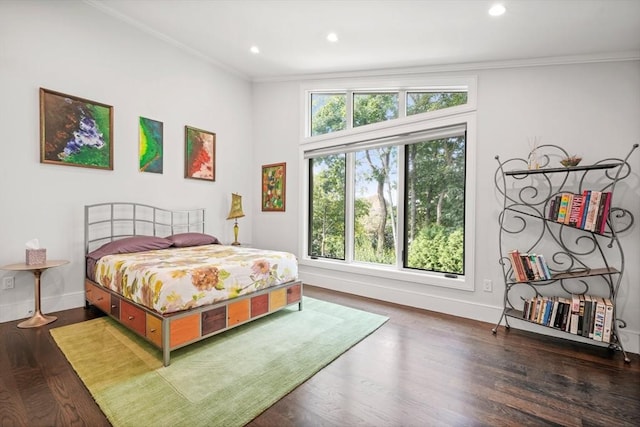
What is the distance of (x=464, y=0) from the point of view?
2.36 metres

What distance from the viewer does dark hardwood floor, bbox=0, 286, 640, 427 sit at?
1626 mm

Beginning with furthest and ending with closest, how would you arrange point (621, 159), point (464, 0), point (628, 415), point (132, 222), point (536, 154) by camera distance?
point (132, 222)
point (536, 154)
point (621, 159)
point (464, 0)
point (628, 415)

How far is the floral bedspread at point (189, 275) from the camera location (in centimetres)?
215

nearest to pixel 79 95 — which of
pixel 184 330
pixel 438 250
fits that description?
pixel 184 330

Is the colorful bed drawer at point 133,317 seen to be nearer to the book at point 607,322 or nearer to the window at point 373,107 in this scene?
the window at point 373,107

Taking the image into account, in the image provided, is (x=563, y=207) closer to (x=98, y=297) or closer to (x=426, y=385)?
(x=426, y=385)

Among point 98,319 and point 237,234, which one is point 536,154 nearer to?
point 237,234

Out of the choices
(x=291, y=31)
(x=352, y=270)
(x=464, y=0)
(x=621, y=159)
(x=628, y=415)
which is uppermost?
(x=291, y=31)

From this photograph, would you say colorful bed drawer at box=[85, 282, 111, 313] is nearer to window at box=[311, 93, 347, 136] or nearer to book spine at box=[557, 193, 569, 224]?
window at box=[311, 93, 347, 136]

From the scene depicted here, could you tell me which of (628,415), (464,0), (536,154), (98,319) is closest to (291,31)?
(464,0)

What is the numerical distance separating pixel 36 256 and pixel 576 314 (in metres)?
4.77

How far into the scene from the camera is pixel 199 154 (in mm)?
4430

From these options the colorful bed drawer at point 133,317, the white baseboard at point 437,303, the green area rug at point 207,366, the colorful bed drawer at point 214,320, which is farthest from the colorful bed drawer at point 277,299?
the white baseboard at point 437,303

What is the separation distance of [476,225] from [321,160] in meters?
2.39
